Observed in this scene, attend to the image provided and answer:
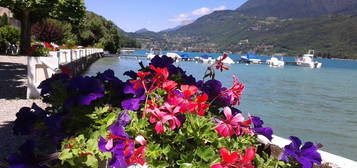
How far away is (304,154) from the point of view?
194 centimetres

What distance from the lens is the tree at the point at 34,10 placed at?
16.8 metres

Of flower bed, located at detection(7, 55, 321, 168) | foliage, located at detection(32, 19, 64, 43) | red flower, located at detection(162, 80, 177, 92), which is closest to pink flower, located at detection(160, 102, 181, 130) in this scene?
flower bed, located at detection(7, 55, 321, 168)

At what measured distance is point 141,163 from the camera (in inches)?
64.3

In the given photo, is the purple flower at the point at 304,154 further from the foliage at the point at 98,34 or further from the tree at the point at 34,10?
the foliage at the point at 98,34

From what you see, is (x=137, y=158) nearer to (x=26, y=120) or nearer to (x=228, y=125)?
(x=228, y=125)

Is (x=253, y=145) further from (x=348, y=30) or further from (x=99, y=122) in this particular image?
(x=348, y=30)

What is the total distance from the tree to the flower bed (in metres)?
15.3

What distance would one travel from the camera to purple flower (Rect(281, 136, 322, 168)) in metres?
1.89

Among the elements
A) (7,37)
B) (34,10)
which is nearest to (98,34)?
(7,37)

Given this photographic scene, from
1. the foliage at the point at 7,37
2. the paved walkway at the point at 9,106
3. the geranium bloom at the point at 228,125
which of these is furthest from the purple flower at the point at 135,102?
the foliage at the point at 7,37

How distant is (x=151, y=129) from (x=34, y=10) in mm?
18820

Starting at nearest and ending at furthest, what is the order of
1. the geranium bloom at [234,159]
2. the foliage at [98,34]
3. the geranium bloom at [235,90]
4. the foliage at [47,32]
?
the geranium bloom at [234,159] < the geranium bloom at [235,90] < the foliage at [47,32] < the foliage at [98,34]

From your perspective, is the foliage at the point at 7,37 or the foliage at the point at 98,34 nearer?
Result: the foliage at the point at 7,37

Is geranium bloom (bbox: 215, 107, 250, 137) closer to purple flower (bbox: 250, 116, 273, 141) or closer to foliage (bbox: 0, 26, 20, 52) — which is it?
purple flower (bbox: 250, 116, 273, 141)
